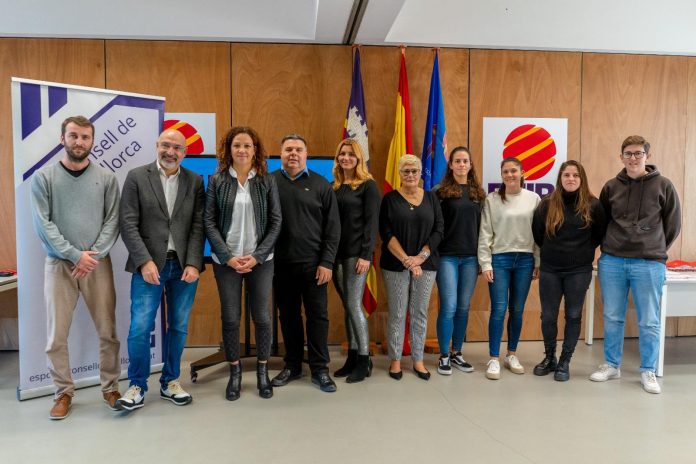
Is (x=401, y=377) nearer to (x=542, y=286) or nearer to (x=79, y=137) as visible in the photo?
(x=542, y=286)

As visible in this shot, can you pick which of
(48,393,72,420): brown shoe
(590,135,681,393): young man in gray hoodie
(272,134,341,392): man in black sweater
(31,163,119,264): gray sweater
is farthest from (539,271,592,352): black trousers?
(48,393,72,420): brown shoe

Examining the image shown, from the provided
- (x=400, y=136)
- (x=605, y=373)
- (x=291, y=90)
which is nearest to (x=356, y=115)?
(x=400, y=136)

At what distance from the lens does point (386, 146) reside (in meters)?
4.30

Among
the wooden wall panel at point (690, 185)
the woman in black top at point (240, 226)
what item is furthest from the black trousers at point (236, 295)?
the wooden wall panel at point (690, 185)

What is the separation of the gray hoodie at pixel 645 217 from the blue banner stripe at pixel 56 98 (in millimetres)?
3764

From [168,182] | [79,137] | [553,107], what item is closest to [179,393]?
[168,182]

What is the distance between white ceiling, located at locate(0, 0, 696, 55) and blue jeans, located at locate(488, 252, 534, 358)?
2.05m

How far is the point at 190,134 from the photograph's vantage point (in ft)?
13.6

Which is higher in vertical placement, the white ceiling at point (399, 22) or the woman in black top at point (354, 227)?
the white ceiling at point (399, 22)

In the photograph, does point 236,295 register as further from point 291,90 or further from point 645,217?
point 645,217

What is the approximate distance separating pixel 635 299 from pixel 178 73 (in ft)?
13.3

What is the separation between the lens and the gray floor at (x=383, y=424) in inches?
91.4

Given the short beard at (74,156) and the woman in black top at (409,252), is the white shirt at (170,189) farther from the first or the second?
the woman in black top at (409,252)

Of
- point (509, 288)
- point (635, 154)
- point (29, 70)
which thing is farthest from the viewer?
point (29, 70)
